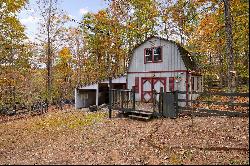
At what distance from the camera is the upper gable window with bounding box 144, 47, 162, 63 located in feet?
78.6

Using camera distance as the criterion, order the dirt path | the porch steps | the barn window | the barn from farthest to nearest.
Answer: the barn window, the barn, the porch steps, the dirt path

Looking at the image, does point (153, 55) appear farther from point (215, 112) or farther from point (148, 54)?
point (215, 112)

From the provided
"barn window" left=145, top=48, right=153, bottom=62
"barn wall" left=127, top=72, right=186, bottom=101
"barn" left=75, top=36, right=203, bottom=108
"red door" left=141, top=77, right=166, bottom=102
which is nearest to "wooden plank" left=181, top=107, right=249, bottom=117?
"barn wall" left=127, top=72, right=186, bottom=101

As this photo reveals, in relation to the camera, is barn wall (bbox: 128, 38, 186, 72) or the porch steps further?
barn wall (bbox: 128, 38, 186, 72)

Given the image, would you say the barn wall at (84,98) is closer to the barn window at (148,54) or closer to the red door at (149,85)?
the red door at (149,85)

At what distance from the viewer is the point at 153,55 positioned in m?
24.2

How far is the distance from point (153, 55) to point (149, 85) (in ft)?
8.62

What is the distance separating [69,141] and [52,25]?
22888mm

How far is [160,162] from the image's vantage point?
9.87 metres

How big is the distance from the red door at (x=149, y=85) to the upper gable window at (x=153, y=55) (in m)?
1.57

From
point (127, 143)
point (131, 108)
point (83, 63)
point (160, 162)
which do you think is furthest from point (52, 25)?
point (160, 162)

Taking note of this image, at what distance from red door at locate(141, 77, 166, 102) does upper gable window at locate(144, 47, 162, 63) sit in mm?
1570

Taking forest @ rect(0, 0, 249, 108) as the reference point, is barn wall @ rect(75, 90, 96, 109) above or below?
below

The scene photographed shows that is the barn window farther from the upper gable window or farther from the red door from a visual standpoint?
the red door
